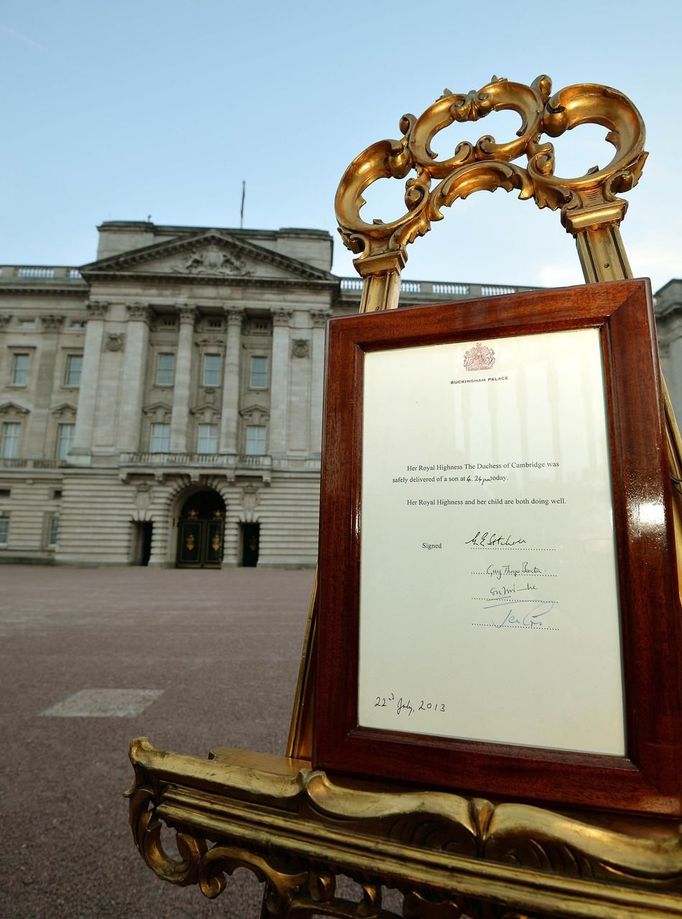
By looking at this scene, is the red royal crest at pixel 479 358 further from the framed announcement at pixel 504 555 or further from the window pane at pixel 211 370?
the window pane at pixel 211 370

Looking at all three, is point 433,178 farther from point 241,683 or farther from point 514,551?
point 241,683

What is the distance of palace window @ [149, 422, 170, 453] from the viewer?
94.8 feet

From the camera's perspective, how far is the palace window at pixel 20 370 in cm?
3136

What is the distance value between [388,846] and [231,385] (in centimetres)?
2947

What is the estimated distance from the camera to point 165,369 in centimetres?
3017

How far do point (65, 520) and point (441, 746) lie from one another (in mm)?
30079

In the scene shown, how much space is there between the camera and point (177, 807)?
1010mm

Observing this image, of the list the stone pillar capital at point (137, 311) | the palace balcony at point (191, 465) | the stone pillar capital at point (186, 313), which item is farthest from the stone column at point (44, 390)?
the stone pillar capital at point (186, 313)

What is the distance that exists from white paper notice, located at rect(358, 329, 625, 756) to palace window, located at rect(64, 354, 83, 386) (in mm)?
34313

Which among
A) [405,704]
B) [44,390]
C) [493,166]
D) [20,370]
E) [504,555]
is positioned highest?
[20,370]

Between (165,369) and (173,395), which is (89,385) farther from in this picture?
(173,395)

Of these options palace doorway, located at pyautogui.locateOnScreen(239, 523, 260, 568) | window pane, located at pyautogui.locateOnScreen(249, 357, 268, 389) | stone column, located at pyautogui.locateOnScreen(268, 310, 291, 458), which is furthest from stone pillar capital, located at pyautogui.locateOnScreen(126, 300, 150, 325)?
palace doorway, located at pyautogui.locateOnScreen(239, 523, 260, 568)
